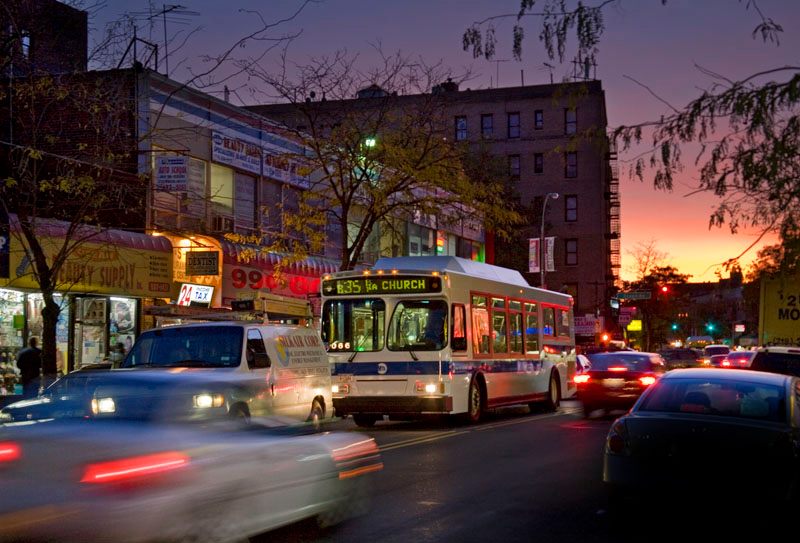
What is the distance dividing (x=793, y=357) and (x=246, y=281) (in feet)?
56.4

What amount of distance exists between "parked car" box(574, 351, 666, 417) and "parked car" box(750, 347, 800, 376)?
14.3ft

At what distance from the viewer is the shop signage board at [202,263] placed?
27656 mm

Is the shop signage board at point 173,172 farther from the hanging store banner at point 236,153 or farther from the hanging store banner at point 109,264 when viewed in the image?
the hanging store banner at point 236,153

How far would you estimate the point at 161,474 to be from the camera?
21.4ft

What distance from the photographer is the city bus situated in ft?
64.4

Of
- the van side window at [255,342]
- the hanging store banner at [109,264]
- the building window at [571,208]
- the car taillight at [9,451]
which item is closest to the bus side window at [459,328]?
the van side window at [255,342]

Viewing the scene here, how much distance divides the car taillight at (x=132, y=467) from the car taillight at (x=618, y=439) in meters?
4.20

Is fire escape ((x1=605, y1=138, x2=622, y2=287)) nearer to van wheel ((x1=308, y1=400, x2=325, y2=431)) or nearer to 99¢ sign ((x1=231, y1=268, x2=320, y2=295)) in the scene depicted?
99¢ sign ((x1=231, y1=268, x2=320, y2=295))

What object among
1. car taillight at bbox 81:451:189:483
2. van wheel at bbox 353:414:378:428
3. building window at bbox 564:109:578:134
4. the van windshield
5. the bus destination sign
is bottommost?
van wheel at bbox 353:414:378:428

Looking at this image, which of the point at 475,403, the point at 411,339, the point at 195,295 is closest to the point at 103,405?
the point at 411,339

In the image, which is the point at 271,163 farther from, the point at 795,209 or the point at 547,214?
the point at 547,214

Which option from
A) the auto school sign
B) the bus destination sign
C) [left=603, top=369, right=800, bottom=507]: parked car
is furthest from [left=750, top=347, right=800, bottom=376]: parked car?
the auto school sign

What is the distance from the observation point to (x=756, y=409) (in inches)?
363

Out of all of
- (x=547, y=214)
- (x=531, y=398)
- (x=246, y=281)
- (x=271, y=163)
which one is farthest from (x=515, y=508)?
(x=547, y=214)
